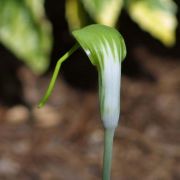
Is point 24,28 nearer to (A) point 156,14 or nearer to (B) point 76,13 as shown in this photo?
(B) point 76,13

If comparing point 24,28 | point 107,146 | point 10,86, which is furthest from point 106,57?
point 10,86

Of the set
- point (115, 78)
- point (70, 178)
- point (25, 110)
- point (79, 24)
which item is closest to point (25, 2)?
point (79, 24)

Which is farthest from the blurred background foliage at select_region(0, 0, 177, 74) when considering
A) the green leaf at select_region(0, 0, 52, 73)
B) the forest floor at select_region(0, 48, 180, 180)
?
the forest floor at select_region(0, 48, 180, 180)

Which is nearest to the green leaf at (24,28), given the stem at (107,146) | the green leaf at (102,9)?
the green leaf at (102,9)

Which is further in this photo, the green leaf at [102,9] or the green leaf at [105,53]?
the green leaf at [102,9]

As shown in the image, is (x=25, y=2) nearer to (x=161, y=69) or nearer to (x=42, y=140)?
(x=42, y=140)

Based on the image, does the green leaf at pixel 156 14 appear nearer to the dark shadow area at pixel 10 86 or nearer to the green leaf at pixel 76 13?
the green leaf at pixel 76 13

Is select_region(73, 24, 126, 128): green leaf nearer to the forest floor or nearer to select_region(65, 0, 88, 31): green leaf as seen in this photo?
select_region(65, 0, 88, 31): green leaf
